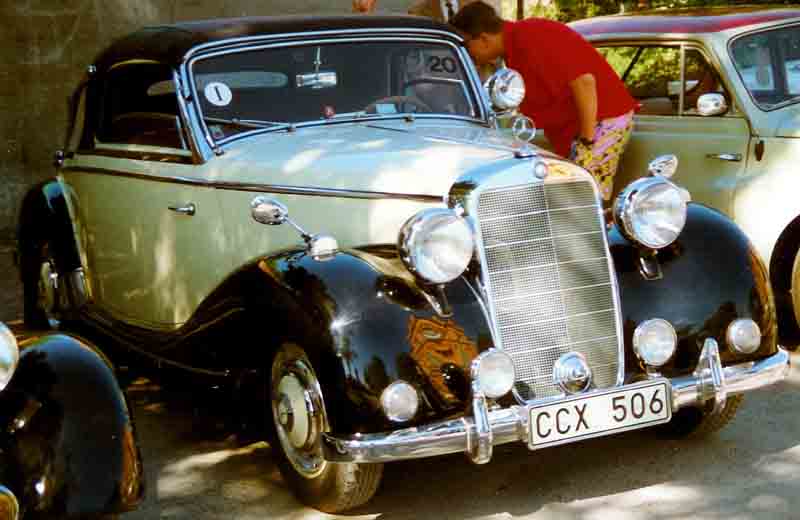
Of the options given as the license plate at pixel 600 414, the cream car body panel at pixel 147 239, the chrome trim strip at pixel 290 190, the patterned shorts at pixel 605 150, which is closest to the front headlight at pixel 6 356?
the license plate at pixel 600 414

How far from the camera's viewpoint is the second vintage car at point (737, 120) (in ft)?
20.3

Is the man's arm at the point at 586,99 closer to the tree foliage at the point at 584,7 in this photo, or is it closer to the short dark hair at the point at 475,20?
the short dark hair at the point at 475,20

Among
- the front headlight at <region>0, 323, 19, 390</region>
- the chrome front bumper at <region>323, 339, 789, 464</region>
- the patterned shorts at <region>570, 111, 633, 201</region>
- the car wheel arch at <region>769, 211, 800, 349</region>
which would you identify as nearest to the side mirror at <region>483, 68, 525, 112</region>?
the patterned shorts at <region>570, 111, 633, 201</region>

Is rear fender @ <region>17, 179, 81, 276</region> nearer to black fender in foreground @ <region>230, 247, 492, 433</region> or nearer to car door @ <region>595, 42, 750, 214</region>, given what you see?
black fender in foreground @ <region>230, 247, 492, 433</region>

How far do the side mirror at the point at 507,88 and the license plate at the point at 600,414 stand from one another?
183 cm

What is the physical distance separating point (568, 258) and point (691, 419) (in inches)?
38.1

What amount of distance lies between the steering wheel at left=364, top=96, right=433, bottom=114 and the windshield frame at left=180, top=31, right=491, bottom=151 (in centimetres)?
4

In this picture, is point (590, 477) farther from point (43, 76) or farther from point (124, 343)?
point (43, 76)

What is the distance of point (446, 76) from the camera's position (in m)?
5.90

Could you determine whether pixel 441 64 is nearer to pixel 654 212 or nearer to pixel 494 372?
pixel 654 212

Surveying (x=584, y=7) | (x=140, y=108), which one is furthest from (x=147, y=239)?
(x=584, y=7)

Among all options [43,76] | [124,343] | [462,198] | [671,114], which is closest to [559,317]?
[462,198]

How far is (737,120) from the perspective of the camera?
6.36m

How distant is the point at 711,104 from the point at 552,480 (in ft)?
8.32
